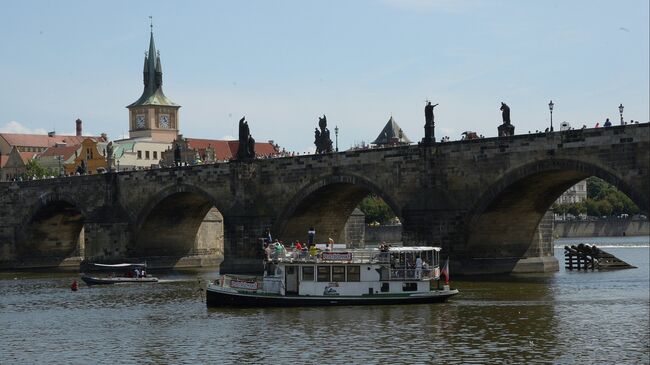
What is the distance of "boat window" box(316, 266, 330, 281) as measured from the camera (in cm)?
5678

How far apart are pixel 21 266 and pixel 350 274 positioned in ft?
197

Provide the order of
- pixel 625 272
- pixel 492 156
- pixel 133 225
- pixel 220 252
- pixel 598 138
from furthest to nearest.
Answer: pixel 220 252, pixel 133 225, pixel 625 272, pixel 492 156, pixel 598 138

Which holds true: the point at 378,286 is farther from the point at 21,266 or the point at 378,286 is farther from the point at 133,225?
the point at 21,266

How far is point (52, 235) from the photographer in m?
112

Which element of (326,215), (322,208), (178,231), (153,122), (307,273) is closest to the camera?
(307,273)

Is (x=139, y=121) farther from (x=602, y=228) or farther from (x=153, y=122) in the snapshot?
(x=602, y=228)

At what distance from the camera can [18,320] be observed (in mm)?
55625

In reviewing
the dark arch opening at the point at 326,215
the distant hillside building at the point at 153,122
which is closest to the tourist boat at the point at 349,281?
the dark arch opening at the point at 326,215

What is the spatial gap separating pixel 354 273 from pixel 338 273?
81cm

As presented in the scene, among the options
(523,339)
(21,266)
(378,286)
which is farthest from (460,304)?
(21,266)

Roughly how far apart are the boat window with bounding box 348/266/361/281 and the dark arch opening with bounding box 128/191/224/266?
131ft

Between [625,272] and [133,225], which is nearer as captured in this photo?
[625,272]

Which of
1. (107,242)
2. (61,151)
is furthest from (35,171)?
(107,242)

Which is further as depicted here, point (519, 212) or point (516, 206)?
point (519, 212)
